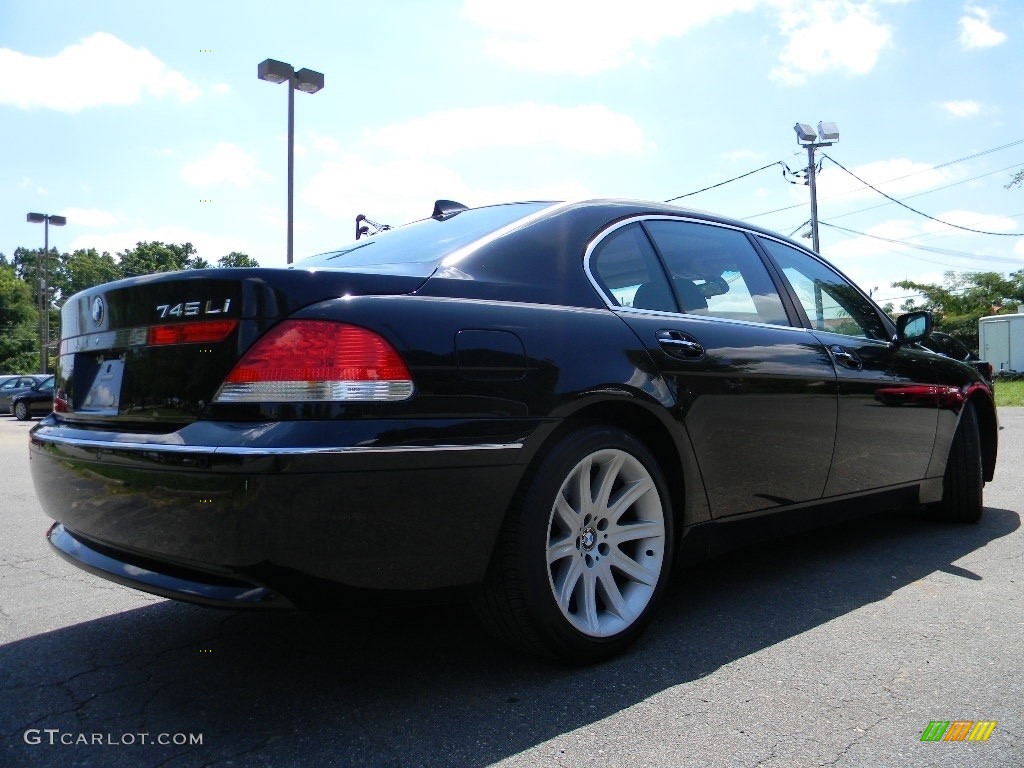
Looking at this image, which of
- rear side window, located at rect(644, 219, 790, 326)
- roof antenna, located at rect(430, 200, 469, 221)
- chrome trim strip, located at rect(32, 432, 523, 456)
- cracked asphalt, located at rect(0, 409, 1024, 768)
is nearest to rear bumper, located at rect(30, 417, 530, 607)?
chrome trim strip, located at rect(32, 432, 523, 456)

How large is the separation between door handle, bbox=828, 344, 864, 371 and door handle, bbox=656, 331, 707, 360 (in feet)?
3.29

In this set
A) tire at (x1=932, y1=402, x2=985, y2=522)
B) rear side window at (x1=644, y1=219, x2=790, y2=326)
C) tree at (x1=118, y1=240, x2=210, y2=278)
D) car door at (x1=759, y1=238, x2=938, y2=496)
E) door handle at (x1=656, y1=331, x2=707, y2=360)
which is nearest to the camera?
door handle at (x1=656, y1=331, x2=707, y2=360)

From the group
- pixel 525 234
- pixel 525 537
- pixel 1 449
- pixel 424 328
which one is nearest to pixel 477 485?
pixel 525 537

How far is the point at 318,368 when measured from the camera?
210 cm

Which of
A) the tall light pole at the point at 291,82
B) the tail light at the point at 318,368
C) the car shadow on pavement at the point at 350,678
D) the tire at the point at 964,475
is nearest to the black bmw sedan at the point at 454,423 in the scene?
the tail light at the point at 318,368

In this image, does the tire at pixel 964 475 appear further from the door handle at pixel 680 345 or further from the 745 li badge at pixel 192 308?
the 745 li badge at pixel 192 308

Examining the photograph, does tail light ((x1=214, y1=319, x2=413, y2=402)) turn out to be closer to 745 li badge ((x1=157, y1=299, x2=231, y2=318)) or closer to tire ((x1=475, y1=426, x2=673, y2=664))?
745 li badge ((x1=157, y1=299, x2=231, y2=318))

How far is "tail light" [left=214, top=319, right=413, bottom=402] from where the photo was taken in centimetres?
209

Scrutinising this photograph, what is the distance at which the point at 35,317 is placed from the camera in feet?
216

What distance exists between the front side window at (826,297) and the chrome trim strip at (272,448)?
1999 millimetres

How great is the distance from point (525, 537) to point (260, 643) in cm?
107

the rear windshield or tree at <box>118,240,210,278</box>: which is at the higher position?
tree at <box>118,240,210,278</box>

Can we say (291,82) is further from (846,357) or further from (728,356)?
(728,356)

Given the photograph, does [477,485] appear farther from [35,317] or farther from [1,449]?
[35,317]
